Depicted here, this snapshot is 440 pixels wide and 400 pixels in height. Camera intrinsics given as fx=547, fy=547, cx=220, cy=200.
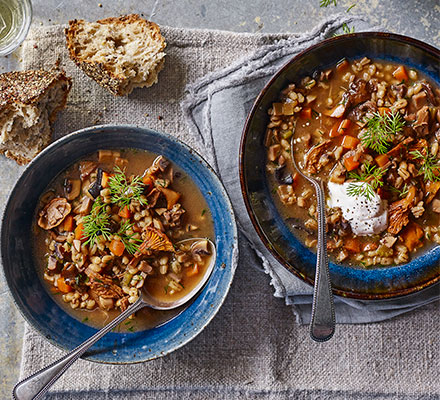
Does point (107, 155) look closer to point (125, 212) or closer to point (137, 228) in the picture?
point (125, 212)

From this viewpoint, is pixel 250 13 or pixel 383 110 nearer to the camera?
pixel 383 110

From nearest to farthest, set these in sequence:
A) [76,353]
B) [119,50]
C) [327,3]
A: [76,353] → [119,50] → [327,3]

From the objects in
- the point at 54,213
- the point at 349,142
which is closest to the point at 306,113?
the point at 349,142

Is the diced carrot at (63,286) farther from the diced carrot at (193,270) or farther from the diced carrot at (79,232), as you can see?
the diced carrot at (193,270)

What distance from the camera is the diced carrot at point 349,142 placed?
3260 millimetres

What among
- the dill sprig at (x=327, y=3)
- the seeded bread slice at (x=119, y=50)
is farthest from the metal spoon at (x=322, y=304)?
the dill sprig at (x=327, y=3)

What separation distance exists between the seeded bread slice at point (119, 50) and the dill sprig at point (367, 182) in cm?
141

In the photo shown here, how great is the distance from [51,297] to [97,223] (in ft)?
1.84

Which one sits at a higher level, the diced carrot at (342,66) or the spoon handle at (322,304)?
the diced carrot at (342,66)

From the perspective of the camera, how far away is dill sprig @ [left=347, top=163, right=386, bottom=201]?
3.21 m

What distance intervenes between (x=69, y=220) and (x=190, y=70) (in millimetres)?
1239

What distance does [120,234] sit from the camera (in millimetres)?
3193

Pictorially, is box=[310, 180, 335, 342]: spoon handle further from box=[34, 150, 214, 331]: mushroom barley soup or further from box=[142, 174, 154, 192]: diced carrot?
box=[142, 174, 154, 192]: diced carrot

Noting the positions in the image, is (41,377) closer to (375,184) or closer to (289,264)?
(289,264)
